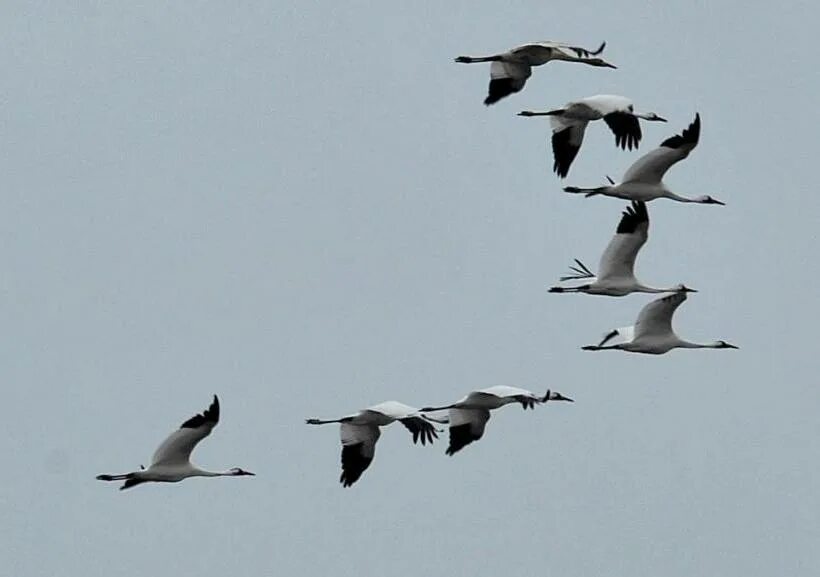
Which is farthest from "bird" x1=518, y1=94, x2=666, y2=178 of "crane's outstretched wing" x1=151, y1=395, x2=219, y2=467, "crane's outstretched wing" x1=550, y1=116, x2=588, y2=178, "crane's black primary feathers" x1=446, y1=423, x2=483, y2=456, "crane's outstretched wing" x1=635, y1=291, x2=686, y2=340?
"crane's outstretched wing" x1=151, y1=395, x2=219, y2=467

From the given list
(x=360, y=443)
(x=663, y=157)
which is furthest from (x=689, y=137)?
(x=360, y=443)

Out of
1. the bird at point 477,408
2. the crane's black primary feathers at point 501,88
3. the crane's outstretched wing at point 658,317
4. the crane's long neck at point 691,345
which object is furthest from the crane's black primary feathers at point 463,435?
the crane's black primary feathers at point 501,88

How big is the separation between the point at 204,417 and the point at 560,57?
19.3 feet

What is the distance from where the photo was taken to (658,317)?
117 feet

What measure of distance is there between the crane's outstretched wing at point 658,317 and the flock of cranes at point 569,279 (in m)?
0.01

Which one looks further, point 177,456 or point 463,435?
point 463,435

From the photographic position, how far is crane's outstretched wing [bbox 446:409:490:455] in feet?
122

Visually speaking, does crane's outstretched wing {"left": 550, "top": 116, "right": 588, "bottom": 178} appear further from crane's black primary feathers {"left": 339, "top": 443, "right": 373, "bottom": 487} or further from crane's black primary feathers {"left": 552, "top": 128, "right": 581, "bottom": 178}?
crane's black primary feathers {"left": 339, "top": 443, "right": 373, "bottom": 487}

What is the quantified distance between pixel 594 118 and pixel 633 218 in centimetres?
132

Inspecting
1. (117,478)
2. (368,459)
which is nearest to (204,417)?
(117,478)

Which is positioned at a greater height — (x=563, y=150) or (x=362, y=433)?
(x=563, y=150)

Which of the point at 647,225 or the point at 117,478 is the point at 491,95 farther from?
the point at 117,478

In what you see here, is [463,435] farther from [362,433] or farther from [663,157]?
[663,157]

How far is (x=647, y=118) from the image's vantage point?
118 ft
